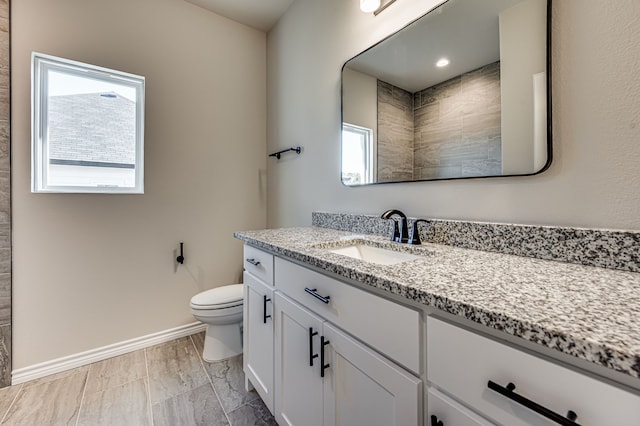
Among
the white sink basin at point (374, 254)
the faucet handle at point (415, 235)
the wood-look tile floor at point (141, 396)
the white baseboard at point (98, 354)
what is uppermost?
the faucet handle at point (415, 235)

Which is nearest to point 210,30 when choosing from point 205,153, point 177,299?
point 205,153

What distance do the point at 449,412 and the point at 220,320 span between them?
158 cm

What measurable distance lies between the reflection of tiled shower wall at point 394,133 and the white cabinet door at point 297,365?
82 cm

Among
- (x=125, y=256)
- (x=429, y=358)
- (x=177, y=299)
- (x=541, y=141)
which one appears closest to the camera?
(x=429, y=358)

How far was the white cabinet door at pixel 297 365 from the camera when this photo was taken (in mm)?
950

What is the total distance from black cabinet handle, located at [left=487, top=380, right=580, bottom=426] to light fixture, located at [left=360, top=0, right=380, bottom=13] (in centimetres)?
166

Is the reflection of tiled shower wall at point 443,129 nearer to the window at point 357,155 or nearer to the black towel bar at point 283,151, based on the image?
the window at point 357,155

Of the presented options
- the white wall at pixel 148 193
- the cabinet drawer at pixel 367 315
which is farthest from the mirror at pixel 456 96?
the white wall at pixel 148 193

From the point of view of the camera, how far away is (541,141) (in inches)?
35.4

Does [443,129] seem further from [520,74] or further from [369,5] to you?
[369,5]

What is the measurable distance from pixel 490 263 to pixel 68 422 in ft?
6.56

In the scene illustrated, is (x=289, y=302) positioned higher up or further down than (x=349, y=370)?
higher up

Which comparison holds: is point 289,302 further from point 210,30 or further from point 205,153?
point 210,30

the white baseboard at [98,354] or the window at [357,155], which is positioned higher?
the window at [357,155]
